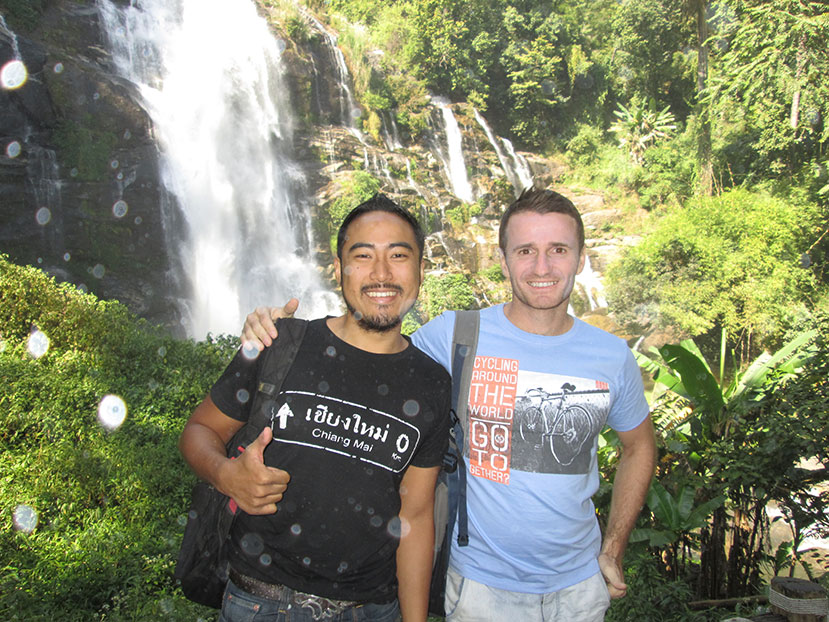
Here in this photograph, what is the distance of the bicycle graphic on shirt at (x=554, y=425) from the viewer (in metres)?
1.91

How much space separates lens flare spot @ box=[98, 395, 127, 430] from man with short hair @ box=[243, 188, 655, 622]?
7.31m

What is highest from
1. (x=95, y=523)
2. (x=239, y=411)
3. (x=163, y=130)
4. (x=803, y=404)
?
(x=163, y=130)

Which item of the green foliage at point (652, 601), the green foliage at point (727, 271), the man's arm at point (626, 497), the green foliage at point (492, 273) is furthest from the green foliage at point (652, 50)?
the man's arm at point (626, 497)

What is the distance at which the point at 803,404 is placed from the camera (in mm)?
3875

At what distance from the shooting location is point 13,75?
48.3 feet

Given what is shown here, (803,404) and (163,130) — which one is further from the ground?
(163,130)

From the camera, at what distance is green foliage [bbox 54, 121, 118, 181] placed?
52.4 feet

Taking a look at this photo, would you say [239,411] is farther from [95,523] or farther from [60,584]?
[95,523]

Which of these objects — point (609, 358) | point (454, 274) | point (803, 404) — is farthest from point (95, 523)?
point (454, 274)

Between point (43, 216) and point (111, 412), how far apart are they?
10.3m

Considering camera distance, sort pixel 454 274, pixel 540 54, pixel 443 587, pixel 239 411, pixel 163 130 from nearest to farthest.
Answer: pixel 239 411, pixel 443 587, pixel 163 130, pixel 454 274, pixel 540 54

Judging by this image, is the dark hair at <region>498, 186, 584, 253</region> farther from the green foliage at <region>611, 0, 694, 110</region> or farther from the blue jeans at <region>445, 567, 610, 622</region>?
the green foliage at <region>611, 0, 694, 110</region>

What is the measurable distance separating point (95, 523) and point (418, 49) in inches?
1060

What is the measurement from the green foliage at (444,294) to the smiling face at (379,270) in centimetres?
1807
